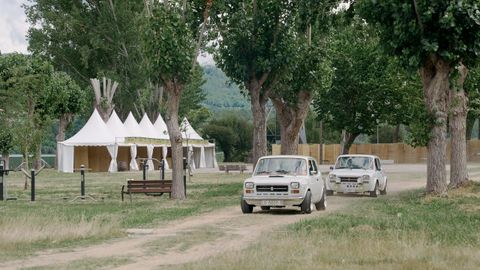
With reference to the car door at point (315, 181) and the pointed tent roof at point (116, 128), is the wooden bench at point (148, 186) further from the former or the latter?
the pointed tent roof at point (116, 128)

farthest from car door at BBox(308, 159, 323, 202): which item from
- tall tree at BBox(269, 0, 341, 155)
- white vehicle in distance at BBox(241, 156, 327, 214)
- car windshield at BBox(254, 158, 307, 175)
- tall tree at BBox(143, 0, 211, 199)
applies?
tall tree at BBox(269, 0, 341, 155)

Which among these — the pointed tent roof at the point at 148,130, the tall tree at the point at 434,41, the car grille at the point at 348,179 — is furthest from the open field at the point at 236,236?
the pointed tent roof at the point at 148,130

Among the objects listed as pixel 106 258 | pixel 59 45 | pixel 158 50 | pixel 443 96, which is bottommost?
pixel 106 258

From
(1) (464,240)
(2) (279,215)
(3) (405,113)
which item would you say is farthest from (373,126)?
(1) (464,240)

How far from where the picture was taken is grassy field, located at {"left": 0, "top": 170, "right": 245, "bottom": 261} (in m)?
15.4

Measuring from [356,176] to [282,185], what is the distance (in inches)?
321

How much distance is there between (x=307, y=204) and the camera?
2162 cm

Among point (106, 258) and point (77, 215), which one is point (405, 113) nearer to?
point (77, 215)

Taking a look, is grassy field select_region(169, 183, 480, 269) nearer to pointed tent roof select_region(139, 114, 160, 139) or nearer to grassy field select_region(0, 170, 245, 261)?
grassy field select_region(0, 170, 245, 261)

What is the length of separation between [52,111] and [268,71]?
34578 mm

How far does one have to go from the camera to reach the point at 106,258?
43.0 ft

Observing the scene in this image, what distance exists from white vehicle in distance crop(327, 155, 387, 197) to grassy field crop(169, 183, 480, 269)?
718 centimetres

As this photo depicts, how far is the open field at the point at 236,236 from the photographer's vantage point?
40.4 feet

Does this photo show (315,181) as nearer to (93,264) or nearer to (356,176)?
→ (356,176)
